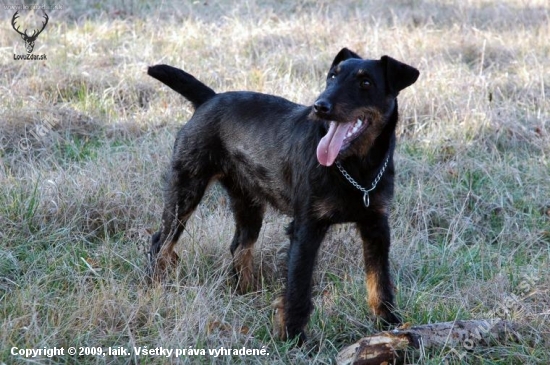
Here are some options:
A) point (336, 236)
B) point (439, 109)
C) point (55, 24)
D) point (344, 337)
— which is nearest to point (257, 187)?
point (336, 236)

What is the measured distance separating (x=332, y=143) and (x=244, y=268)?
137cm

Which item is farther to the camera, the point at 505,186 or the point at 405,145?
the point at 405,145

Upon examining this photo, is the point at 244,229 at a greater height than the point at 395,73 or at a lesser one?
lesser

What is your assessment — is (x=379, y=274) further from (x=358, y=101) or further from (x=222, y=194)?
(x=222, y=194)

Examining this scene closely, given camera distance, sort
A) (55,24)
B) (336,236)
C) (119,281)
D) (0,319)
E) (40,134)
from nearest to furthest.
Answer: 1. (0,319)
2. (119,281)
3. (336,236)
4. (40,134)
5. (55,24)

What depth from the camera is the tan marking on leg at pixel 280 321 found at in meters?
4.27

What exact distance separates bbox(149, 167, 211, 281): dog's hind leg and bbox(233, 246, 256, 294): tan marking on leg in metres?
0.43

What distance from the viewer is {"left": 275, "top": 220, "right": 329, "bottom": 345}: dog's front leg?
4230 millimetres

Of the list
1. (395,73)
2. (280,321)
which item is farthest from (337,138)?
(280,321)

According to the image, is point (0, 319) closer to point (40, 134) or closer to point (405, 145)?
point (40, 134)

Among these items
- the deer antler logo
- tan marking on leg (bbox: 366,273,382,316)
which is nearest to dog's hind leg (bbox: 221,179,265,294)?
tan marking on leg (bbox: 366,273,382,316)

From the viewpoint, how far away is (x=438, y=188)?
20.7ft

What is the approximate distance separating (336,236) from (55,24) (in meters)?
6.42

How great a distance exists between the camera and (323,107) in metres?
3.92
